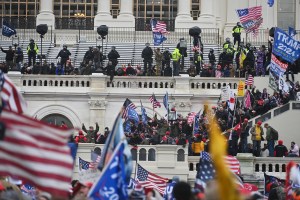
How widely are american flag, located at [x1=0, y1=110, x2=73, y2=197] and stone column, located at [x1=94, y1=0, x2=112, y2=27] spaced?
181ft

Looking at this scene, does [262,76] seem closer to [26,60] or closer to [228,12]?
[26,60]

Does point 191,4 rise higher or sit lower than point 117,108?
higher

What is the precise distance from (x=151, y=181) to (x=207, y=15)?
4096cm

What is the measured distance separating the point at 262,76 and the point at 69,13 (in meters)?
21.9

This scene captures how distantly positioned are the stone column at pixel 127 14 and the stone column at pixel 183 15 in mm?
2611

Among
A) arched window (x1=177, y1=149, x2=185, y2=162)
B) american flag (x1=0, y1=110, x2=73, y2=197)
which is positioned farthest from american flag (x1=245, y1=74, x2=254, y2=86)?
american flag (x1=0, y1=110, x2=73, y2=197)

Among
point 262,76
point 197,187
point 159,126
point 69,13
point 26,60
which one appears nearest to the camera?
point 197,187

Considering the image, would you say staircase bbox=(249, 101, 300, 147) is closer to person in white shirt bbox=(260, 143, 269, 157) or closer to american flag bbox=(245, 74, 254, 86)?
person in white shirt bbox=(260, 143, 269, 157)

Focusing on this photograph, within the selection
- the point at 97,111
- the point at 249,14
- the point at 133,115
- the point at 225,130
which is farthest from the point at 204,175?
the point at 249,14

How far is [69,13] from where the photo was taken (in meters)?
70.5

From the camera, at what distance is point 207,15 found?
69.2 meters

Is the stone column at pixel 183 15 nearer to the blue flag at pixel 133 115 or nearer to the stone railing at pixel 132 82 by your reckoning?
the stone railing at pixel 132 82

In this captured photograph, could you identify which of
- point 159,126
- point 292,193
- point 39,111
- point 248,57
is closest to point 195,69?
point 248,57

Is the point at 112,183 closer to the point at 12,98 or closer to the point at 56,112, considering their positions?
the point at 12,98
